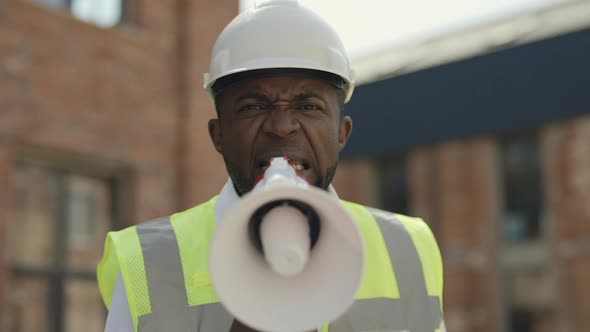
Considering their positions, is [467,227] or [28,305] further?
[467,227]

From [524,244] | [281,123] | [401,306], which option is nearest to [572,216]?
[524,244]

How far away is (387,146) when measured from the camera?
7.25 metres

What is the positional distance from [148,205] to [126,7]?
69.0 inches

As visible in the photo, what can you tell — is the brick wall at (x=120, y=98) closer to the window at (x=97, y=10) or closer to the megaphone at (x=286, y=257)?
the window at (x=97, y=10)

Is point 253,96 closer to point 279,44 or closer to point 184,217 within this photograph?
point 279,44

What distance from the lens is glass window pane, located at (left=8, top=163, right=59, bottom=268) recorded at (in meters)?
6.69

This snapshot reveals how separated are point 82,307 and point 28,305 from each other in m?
0.49

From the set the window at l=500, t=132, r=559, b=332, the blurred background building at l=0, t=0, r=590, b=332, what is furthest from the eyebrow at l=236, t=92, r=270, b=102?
the window at l=500, t=132, r=559, b=332

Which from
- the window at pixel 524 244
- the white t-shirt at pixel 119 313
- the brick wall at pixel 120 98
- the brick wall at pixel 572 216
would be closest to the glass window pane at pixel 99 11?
the brick wall at pixel 120 98

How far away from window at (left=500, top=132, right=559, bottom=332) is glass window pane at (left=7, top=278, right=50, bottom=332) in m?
13.4

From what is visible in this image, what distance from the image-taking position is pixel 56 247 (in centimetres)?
697

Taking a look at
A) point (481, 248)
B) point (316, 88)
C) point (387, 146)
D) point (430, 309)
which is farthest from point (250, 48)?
point (481, 248)

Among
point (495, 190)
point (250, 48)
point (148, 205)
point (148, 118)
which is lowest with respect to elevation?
point (250, 48)

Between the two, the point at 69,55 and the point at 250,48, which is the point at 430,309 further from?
the point at 69,55
